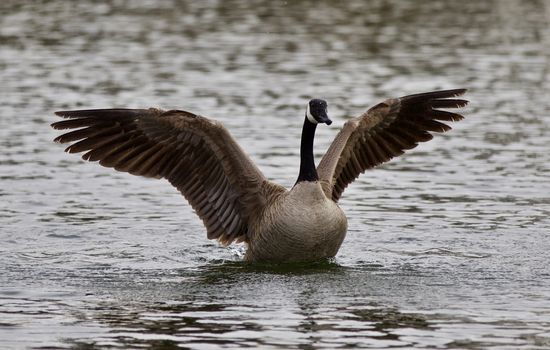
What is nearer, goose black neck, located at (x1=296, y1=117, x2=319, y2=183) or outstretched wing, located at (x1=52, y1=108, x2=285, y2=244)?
goose black neck, located at (x1=296, y1=117, x2=319, y2=183)

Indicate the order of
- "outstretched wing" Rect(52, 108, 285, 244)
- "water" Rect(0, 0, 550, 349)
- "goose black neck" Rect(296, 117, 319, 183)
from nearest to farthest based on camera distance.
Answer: "water" Rect(0, 0, 550, 349) → "goose black neck" Rect(296, 117, 319, 183) → "outstretched wing" Rect(52, 108, 285, 244)

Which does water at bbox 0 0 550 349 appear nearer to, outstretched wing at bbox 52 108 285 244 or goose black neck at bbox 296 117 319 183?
outstretched wing at bbox 52 108 285 244

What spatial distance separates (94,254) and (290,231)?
2134 mm

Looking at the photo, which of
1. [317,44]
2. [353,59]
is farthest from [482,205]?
[317,44]

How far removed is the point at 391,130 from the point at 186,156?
7.94 feet

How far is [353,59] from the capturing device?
25672mm

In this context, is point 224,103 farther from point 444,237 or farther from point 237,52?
point 444,237

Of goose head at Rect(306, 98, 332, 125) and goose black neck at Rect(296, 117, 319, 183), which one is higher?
goose head at Rect(306, 98, 332, 125)

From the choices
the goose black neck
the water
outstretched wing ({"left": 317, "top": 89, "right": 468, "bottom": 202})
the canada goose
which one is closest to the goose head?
the canada goose

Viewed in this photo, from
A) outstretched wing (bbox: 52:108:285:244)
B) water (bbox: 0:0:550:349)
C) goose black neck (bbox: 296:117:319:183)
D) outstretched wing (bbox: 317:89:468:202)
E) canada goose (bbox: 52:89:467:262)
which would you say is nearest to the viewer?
water (bbox: 0:0:550:349)

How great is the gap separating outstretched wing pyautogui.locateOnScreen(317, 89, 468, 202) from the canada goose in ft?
0.04

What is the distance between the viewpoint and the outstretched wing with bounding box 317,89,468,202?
Result: 13.2 meters

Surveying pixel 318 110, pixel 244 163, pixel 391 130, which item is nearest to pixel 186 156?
pixel 244 163

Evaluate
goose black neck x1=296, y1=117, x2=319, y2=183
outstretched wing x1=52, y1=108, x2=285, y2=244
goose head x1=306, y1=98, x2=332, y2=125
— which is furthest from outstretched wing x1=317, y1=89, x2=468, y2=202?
goose head x1=306, y1=98, x2=332, y2=125
